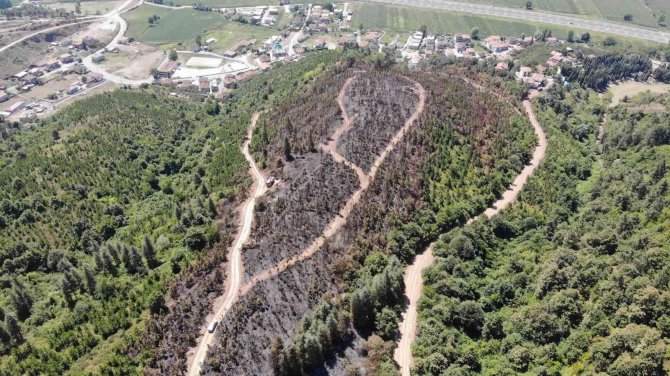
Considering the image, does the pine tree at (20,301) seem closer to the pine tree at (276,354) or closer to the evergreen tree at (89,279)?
the evergreen tree at (89,279)

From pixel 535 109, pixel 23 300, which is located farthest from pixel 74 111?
pixel 535 109

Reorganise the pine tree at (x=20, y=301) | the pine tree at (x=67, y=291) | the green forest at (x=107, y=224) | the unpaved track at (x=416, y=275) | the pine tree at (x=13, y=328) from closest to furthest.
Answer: the unpaved track at (x=416, y=275)
the pine tree at (x=13, y=328)
the green forest at (x=107, y=224)
the pine tree at (x=67, y=291)
the pine tree at (x=20, y=301)

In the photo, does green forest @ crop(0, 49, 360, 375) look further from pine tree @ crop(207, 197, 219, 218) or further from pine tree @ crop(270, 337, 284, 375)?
pine tree @ crop(270, 337, 284, 375)

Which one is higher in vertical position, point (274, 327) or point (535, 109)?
point (535, 109)

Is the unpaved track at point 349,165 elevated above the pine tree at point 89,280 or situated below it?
above

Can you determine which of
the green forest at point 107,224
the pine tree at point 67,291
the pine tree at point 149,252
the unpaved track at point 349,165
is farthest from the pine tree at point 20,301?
the unpaved track at point 349,165

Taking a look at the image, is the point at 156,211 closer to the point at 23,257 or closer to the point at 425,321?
the point at 23,257

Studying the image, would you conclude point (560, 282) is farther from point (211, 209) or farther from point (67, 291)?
point (67, 291)
